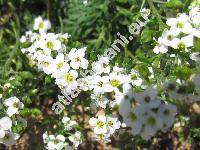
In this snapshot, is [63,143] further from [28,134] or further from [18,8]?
[18,8]

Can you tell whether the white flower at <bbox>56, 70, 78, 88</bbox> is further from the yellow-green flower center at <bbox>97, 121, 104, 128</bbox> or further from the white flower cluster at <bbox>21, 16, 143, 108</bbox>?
the yellow-green flower center at <bbox>97, 121, 104, 128</bbox>

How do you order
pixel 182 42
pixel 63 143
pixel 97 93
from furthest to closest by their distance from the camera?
1. pixel 63 143
2. pixel 97 93
3. pixel 182 42

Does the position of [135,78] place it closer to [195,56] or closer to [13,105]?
[195,56]

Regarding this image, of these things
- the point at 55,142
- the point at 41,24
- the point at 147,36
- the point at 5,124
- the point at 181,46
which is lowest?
the point at 55,142

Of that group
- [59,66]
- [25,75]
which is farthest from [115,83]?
[25,75]

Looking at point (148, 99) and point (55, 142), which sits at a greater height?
point (148, 99)

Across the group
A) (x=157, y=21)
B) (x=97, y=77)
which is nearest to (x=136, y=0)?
(x=157, y=21)

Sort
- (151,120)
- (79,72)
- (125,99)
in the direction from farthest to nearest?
1. (79,72)
2. (125,99)
3. (151,120)

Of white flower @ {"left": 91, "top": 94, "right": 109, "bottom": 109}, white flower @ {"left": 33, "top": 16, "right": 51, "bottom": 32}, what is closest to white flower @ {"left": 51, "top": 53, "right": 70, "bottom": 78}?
white flower @ {"left": 91, "top": 94, "right": 109, "bottom": 109}
